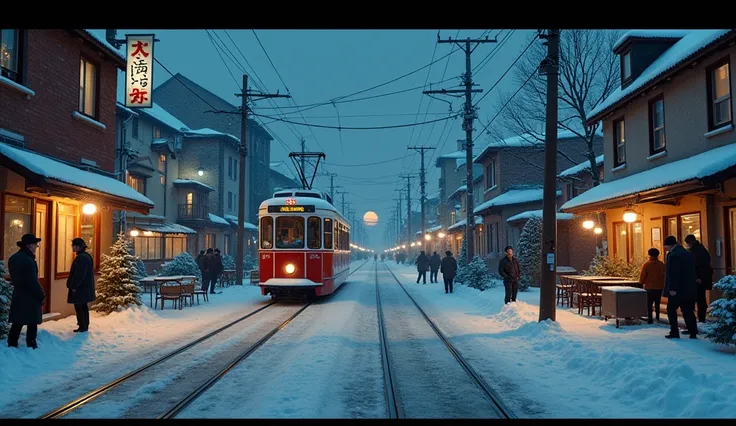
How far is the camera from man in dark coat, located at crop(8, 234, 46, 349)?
28.8ft

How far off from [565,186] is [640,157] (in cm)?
1379

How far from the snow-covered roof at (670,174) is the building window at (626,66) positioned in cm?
314

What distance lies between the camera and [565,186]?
1172 inches

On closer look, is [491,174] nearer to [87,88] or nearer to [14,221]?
[87,88]

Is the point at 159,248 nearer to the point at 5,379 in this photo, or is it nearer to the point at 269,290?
the point at 269,290

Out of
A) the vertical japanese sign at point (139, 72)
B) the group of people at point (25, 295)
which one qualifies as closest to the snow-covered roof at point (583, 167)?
the vertical japanese sign at point (139, 72)

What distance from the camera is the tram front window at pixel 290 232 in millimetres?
18156

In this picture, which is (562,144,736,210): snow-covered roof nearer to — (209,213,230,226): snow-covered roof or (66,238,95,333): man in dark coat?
(66,238,95,333): man in dark coat

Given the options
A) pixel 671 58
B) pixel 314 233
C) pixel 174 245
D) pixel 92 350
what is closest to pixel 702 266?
pixel 671 58

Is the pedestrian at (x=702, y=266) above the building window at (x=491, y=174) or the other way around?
the other way around

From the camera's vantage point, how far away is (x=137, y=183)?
106 ft

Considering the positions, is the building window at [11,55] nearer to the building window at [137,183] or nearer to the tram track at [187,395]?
the tram track at [187,395]

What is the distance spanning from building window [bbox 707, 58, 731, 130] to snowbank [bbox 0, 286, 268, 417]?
11.7m

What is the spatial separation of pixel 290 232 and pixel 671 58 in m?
11.5
